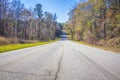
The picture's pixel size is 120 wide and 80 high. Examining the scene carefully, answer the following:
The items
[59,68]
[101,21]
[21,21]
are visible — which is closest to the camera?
[59,68]

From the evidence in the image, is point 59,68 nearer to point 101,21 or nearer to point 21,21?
point 101,21

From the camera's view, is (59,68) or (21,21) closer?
(59,68)

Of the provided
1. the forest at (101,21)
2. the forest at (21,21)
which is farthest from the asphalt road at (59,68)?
the forest at (21,21)

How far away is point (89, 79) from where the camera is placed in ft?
21.7

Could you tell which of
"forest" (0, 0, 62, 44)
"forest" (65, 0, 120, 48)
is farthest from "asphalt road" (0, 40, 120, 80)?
"forest" (0, 0, 62, 44)

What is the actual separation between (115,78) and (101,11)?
1538 inches

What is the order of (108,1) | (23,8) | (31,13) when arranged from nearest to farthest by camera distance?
(108,1)
(23,8)
(31,13)

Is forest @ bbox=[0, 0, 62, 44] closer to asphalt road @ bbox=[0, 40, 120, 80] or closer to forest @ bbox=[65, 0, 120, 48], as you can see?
forest @ bbox=[65, 0, 120, 48]

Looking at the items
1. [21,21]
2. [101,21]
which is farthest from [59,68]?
[21,21]

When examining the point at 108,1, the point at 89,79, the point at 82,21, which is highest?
the point at 108,1

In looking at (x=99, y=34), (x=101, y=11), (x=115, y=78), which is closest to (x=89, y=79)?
(x=115, y=78)

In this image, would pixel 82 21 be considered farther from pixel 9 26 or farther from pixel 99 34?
pixel 9 26

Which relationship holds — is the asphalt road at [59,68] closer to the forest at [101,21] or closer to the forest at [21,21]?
the forest at [101,21]

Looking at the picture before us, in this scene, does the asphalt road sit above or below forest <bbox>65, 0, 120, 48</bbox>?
below
